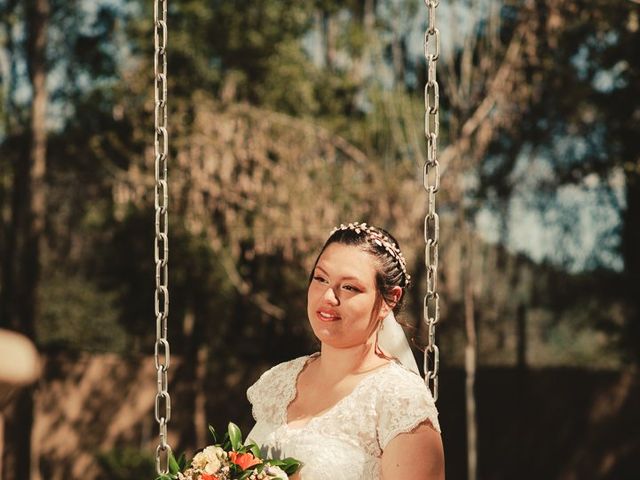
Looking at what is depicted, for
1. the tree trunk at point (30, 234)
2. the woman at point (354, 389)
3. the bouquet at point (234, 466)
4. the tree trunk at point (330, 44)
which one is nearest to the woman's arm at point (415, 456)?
the woman at point (354, 389)

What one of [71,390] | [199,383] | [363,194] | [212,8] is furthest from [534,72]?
[71,390]

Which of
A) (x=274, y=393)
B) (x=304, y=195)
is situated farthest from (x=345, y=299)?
(x=304, y=195)

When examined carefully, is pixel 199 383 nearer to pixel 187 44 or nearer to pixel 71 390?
pixel 71 390

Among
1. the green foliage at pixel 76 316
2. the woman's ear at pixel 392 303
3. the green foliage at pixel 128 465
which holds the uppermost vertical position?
the woman's ear at pixel 392 303

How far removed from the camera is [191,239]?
1191cm

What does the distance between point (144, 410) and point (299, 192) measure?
9.56ft

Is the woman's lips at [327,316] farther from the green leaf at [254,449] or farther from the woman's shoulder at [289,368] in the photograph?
the green leaf at [254,449]

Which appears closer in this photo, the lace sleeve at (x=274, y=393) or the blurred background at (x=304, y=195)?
the lace sleeve at (x=274, y=393)

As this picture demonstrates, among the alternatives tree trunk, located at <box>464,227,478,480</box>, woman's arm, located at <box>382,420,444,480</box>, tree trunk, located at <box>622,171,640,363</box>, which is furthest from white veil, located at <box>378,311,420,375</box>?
tree trunk, located at <box>622,171,640,363</box>

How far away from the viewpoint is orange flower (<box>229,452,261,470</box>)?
2227 mm

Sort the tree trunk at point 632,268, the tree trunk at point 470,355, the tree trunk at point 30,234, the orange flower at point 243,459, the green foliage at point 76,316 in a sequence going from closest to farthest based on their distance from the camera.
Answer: the orange flower at point 243,459
the tree trunk at point 470,355
the tree trunk at point 30,234
the tree trunk at point 632,268
the green foliage at point 76,316

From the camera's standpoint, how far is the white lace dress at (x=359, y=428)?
2219 mm

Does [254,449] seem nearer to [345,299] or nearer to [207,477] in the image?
[207,477]

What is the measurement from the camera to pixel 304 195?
9.55 meters
